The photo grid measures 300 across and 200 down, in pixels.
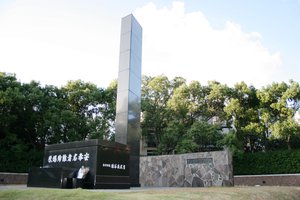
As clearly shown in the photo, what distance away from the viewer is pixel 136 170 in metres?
13.4

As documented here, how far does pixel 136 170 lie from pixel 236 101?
1174 centimetres

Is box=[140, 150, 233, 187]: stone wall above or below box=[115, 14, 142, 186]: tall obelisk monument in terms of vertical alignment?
below

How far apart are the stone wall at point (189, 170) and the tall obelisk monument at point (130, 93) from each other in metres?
4.86

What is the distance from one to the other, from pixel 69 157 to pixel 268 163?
1478 cm

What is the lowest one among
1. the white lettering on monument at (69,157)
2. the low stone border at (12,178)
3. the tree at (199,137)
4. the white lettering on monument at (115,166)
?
the low stone border at (12,178)

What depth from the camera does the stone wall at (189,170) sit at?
16000 millimetres

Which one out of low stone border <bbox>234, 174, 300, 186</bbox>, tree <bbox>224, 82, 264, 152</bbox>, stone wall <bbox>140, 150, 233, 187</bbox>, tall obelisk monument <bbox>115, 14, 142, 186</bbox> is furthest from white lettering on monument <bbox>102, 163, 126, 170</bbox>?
tree <bbox>224, 82, 264, 152</bbox>

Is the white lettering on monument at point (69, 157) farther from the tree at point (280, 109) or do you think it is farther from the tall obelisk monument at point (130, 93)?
the tree at point (280, 109)

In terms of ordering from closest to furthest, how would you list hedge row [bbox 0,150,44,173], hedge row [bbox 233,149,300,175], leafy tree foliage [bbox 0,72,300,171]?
hedge row [bbox 233,149,300,175] < hedge row [bbox 0,150,44,173] < leafy tree foliage [bbox 0,72,300,171]

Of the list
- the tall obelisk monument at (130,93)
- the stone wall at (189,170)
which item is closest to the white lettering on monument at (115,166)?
the tall obelisk monument at (130,93)

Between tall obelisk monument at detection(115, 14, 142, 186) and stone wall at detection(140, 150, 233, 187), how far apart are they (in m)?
4.86

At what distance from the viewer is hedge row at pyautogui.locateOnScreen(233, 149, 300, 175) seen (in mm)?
19094

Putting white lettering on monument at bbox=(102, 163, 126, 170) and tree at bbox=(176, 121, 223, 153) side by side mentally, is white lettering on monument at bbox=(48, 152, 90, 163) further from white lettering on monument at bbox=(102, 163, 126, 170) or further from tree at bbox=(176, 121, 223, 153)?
tree at bbox=(176, 121, 223, 153)

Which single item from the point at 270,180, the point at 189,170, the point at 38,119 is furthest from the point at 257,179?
the point at 38,119
